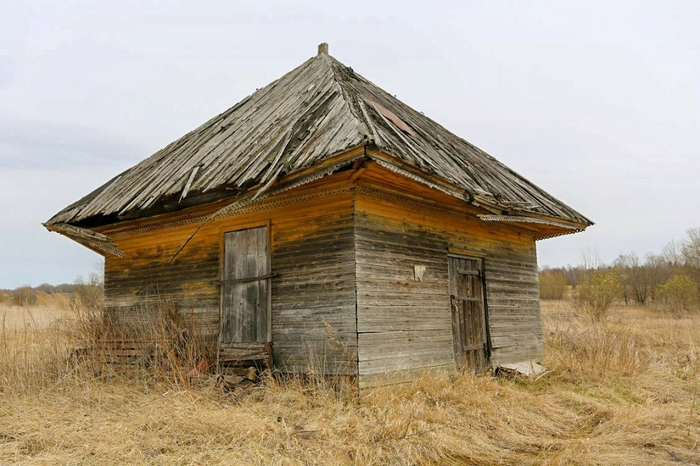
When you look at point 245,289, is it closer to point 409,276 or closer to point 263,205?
point 263,205

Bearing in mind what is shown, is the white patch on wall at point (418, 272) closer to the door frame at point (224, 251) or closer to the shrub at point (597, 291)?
the door frame at point (224, 251)

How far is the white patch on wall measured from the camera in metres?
7.41

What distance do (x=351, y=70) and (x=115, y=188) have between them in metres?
4.99

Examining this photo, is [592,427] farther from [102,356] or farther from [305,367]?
[102,356]

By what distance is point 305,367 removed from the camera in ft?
22.5

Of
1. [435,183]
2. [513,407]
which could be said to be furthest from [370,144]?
[513,407]

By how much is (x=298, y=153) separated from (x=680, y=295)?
30998 millimetres

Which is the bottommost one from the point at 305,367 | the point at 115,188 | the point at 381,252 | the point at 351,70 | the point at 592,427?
the point at 592,427

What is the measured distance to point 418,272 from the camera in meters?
7.46

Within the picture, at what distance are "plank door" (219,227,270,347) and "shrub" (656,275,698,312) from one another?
28471mm

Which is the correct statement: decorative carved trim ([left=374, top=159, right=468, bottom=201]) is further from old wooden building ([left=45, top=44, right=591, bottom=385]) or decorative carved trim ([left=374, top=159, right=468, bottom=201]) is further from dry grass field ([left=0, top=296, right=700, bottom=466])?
dry grass field ([left=0, top=296, right=700, bottom=466])

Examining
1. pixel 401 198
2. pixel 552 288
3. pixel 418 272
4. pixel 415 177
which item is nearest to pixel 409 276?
pixel 418 272

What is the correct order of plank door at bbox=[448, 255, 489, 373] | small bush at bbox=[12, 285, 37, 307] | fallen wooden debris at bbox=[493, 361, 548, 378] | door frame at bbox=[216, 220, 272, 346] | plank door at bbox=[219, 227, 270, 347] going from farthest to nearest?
small bush at bbox=[12, 285, 37, 307] → fallen wooden debris at bbox=[493, 361, 548, 378] → plank door at bbox=[448, 255, 489, 373] → plank door at bbox=[219, 227, 270, 347] → door frame at bbox=[216, 220, 272, 346]

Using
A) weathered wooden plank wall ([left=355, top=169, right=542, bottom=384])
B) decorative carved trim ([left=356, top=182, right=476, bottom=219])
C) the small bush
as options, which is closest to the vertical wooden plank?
weathered wooden plank wall ([left=355, top=169, right=542, bottom=384])
